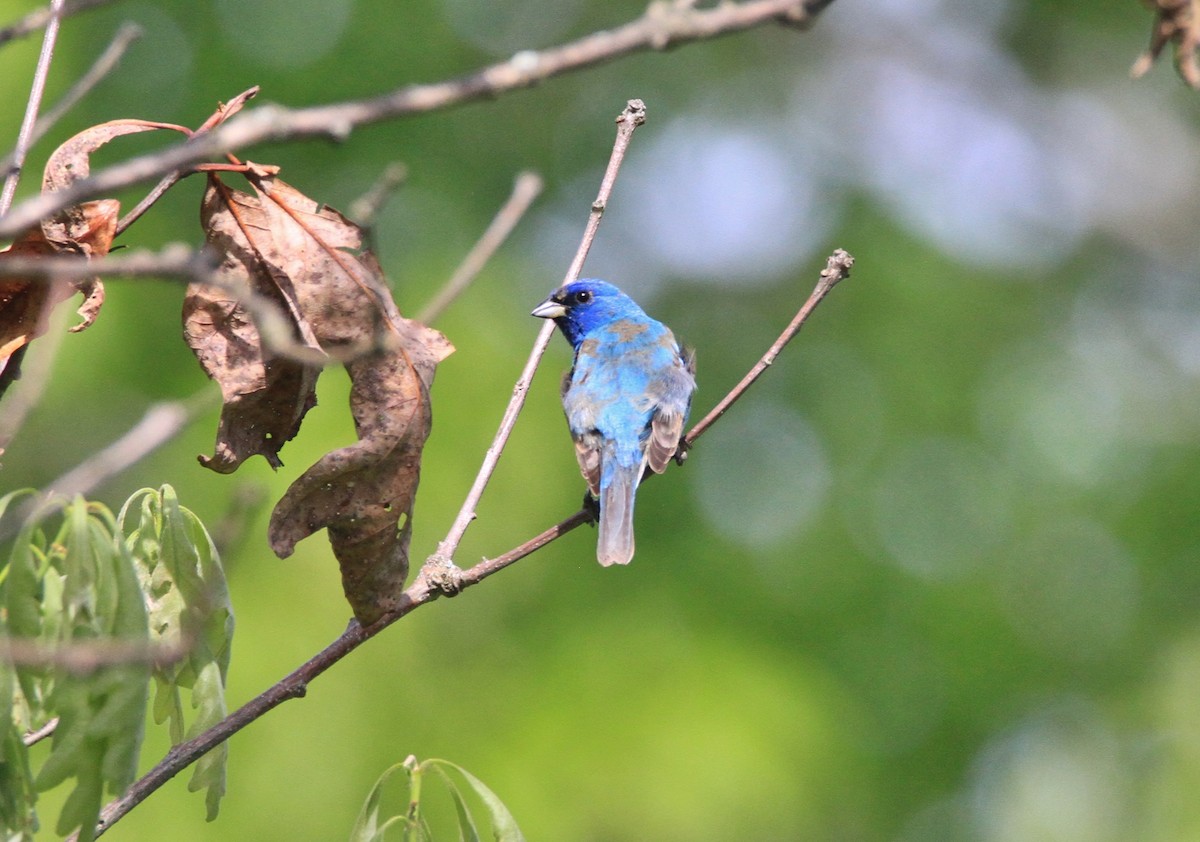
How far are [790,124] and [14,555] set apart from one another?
1480 cm

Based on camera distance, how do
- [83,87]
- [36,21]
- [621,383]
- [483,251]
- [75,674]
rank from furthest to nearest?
[621,383] < [83,87] < [483,251] < [75,674] < [36,21]

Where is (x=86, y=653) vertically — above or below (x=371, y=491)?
above

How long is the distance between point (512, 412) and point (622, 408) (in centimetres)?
232

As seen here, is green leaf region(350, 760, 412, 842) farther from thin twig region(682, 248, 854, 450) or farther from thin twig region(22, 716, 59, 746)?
thin twig region(682, 248, 854, 450)

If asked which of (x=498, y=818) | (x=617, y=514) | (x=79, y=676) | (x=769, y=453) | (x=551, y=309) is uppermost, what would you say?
(x=79, y=676)

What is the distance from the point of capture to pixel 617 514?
5.14 meters

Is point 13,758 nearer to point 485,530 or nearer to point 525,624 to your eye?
point 485,530

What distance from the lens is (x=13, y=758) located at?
2053mm

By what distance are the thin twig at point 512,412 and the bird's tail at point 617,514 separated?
156cm

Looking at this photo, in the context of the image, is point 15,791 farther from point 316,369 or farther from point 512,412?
point 512,412

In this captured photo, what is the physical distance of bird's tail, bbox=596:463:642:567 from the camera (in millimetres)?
4984

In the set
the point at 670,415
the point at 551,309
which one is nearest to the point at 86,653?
the point at 670,415

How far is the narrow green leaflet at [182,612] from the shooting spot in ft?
Result: 7.97

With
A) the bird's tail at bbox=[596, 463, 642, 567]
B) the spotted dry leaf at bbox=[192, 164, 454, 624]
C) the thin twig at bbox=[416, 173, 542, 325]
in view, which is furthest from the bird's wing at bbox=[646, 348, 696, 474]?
the thin twig at bbox=[416, 173, 542, 325]
